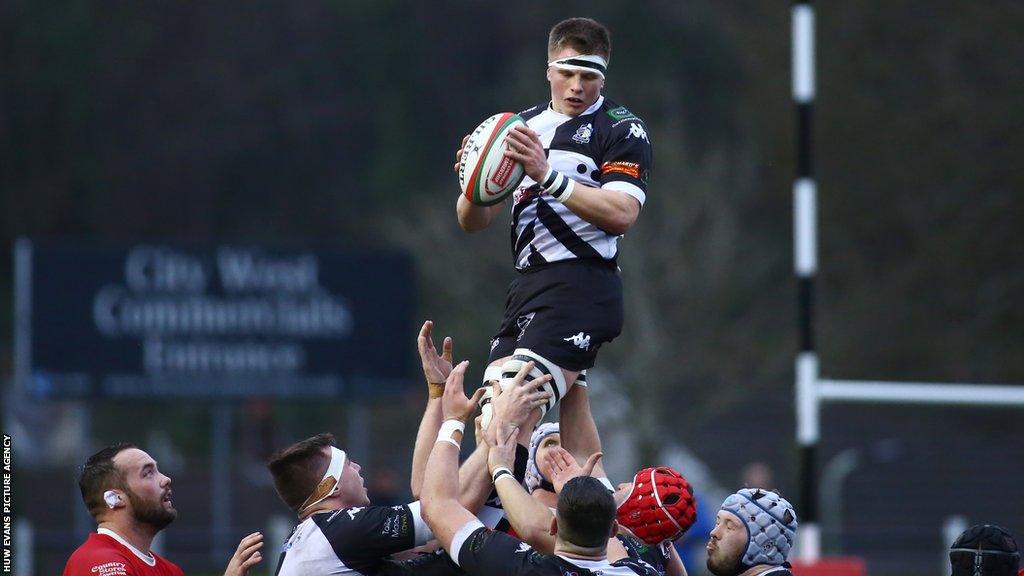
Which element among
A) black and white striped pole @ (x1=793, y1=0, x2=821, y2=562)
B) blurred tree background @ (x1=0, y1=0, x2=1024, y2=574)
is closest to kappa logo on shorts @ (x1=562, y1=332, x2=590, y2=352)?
black and white striped pole @ (x1=793, y1=0, x2=821, y2=562)

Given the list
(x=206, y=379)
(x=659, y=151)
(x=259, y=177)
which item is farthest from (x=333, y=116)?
(x=206, y=379)

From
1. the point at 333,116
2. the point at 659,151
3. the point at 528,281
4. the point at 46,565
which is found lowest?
the point at 46,565

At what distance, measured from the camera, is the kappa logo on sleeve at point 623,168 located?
6273 millimetres

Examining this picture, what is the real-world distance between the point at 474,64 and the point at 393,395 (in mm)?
29350

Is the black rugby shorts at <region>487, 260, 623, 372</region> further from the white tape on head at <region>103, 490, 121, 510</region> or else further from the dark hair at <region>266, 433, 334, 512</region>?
the white tape on head at <region>103, 490, 121, 510</region>

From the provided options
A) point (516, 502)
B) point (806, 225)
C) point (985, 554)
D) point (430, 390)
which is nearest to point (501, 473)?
point (516, 502)

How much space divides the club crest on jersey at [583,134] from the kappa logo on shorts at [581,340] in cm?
75

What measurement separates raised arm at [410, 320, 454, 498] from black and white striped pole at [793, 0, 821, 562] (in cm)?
353

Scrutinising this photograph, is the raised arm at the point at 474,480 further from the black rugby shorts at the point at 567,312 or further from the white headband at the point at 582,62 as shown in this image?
the white headband at the point at 582,62

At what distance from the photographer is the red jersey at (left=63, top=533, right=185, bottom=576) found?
6285 mm

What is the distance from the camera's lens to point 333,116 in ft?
156

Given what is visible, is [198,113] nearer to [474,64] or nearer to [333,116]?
[333,116]

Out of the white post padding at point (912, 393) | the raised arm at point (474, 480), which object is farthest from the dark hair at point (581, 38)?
the white post padding at point (912, 393)

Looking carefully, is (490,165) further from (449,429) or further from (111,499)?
(111,499)
